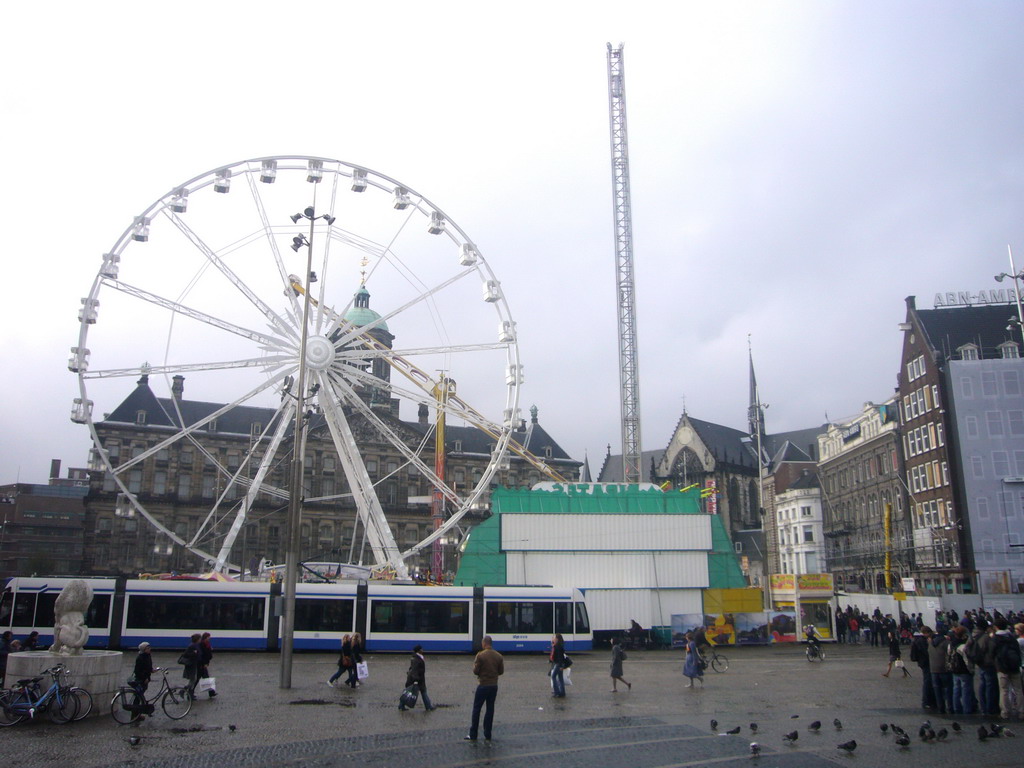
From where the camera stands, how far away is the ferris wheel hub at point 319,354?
37.2 metres

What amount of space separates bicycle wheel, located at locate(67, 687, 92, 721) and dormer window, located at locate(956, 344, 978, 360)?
187 ft

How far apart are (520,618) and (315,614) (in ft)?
25.8

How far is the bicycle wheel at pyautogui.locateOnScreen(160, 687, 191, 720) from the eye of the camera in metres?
16.7

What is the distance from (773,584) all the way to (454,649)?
2098 centimetres

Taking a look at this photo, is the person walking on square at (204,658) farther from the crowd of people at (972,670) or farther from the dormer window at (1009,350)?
the dormer window at (1009,350)

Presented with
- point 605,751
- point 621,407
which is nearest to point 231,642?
point 605,751

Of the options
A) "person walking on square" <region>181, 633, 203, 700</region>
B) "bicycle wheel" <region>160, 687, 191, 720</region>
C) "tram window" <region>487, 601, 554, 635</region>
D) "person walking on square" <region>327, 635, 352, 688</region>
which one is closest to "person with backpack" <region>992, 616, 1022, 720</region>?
"person walking on square" <region>327, 635, 352, 688</region>

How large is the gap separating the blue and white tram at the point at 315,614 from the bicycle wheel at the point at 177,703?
15.1 meters

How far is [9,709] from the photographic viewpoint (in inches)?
603

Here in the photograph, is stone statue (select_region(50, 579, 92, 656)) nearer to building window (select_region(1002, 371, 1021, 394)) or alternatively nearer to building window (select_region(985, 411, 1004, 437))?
building window (select_region(985, 411, 1004, 437))

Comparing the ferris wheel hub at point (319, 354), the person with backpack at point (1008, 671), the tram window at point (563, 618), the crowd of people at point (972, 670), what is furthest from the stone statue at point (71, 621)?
the ferris wheel hub at point (319, 354)

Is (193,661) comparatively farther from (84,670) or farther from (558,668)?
(558,668)

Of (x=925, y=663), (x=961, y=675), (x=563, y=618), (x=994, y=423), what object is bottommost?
(x=961, y=675)

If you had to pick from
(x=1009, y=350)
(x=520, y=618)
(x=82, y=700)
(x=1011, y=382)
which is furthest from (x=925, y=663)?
(x=1009, y=350)
